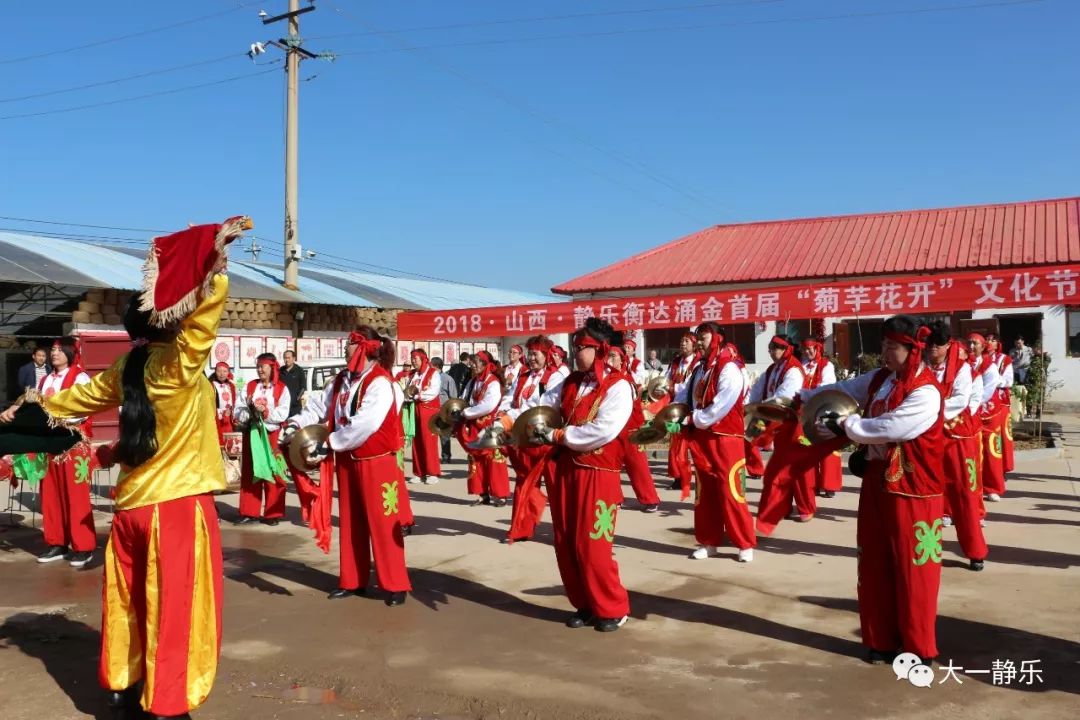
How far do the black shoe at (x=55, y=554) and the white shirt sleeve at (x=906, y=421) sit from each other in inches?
242

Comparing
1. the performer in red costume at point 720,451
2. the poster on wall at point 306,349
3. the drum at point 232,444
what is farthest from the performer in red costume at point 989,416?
the poster on wall at point 306,349

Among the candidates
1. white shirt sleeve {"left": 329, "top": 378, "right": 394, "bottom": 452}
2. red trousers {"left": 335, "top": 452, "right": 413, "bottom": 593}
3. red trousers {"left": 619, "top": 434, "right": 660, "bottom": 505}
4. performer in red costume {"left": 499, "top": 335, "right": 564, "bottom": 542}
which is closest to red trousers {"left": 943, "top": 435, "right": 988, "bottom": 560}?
performer in red costume {"left": 499, "top": 335, "right": 564, "bottom": 542}

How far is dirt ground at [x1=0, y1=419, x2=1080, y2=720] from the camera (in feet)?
13.3

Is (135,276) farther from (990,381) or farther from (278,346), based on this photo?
(990,381)

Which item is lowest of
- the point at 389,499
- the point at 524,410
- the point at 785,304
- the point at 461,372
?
the point at 389,499

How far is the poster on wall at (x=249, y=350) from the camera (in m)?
16.9

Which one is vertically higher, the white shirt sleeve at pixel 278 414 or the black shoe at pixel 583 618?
the white shirt sleeve at pixel 278 414

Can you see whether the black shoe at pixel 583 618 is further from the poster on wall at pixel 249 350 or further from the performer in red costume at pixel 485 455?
the poster on wall at pixel 249 350

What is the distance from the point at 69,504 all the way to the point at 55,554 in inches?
18.6

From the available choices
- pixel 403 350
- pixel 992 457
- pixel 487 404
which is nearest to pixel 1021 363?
pixel 992 457

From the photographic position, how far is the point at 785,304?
11984mm

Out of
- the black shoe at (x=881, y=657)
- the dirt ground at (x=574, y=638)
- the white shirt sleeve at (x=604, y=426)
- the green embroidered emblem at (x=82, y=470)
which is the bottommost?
the dirt ground at (x=574, y=638)

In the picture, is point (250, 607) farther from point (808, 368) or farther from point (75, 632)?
point (808, 368)

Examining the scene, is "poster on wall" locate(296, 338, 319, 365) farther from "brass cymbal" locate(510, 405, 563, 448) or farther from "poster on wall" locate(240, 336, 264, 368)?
"brass cymbal" locate(510, 405, 563, 448)
